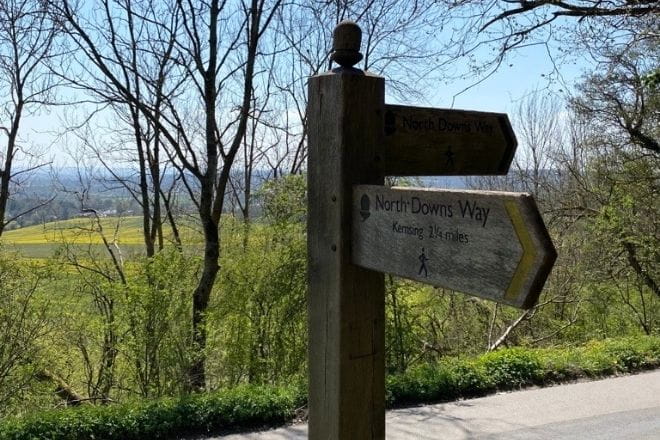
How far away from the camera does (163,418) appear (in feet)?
15.6

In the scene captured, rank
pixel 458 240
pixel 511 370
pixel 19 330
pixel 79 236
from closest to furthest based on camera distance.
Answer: pixel 458 240 < pixel 511 370 < pixel 19 330 < pixel 79 236

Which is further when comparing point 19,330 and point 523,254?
point 19,330

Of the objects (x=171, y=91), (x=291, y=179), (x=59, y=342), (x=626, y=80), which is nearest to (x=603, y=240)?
(x=626, y=80)

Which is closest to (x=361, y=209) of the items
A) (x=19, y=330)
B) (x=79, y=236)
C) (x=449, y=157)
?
(x=449, y=157)

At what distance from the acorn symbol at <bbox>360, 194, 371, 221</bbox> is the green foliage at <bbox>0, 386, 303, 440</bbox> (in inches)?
146

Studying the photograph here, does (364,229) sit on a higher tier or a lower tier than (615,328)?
higher

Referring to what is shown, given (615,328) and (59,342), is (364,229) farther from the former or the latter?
(615,328)

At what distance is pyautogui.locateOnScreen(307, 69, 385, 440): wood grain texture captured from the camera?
1671 mm

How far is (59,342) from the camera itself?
858cm

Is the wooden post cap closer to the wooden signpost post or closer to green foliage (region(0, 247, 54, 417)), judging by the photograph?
the wooden signpost post

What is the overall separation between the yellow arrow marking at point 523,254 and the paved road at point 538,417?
3706 millimetres

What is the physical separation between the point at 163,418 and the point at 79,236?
331 inches

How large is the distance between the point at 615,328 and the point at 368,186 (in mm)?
11618

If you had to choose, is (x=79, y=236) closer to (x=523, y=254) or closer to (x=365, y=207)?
(x=365, y=207)
